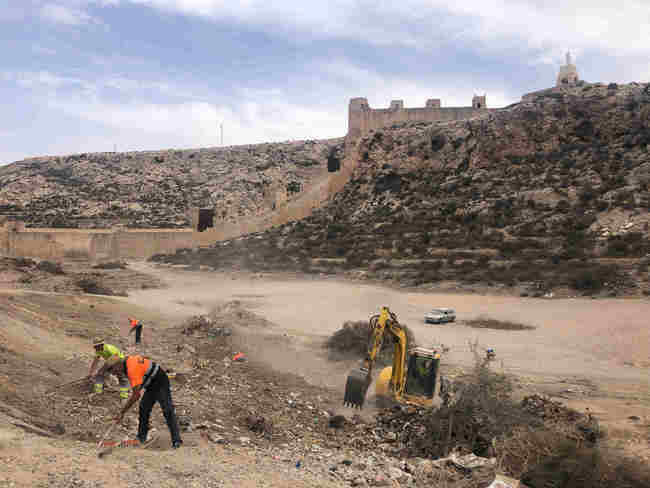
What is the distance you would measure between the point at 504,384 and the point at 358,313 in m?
13.5

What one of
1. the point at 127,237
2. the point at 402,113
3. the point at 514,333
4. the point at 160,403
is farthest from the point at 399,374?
the point at 402,113

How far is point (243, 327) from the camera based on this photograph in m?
18.9

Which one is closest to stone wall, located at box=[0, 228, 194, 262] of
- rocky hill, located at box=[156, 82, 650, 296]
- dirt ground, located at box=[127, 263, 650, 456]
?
rocky hill, located at box=[156, 82, 650, 296]

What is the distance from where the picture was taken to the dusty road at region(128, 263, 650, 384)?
48.9 feet

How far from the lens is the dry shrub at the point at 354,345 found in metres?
14.8

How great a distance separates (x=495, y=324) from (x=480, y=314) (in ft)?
7.60

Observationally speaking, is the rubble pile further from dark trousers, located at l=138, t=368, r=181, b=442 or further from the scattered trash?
dark trousers, located at l=138, t=368, r=181, b=442

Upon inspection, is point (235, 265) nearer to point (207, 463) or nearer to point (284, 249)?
point (284, 249)

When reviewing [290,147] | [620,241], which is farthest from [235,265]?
[290,147]

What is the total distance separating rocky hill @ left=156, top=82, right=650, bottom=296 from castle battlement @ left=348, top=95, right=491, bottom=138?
3.44 meters

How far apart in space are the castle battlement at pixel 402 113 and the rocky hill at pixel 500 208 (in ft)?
11.3

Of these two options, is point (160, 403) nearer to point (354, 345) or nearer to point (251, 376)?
point (251, 376)

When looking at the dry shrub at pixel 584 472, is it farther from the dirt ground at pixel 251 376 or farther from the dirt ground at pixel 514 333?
the dirt ground at pixel 514 333

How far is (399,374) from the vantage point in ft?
34.0
